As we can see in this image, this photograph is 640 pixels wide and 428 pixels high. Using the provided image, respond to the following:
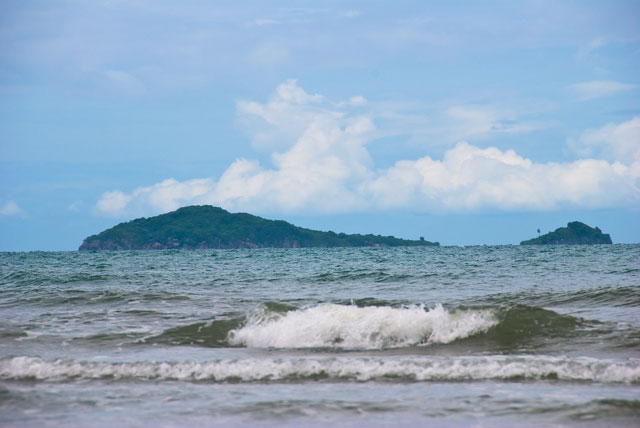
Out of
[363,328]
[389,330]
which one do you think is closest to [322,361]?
[363,328]

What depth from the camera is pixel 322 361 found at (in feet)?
38.6

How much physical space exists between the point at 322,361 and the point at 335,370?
1.75 ft

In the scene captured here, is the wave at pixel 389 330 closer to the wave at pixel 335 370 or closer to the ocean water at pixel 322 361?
the ocean water at pixel 322 361

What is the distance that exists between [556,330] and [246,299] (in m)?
12.6

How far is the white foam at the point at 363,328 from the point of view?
15180 mm

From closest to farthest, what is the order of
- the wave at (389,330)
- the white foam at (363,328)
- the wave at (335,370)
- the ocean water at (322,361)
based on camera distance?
the ocean water at (322,361) < the wave at (335,370) < the wave at (389,330) < the white foam at (363,328)

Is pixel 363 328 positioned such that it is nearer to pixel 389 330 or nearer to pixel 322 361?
pixel 389 330

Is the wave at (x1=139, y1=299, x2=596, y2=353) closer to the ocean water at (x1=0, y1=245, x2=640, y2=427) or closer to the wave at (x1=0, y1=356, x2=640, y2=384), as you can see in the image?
the ocean water at (x1=0, y1=245, x2=640, y2=427)

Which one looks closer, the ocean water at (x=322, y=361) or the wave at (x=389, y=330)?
the ocean water at (x=322, y=361)

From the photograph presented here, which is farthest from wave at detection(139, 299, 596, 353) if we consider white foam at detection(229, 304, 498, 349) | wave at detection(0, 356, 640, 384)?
wave at detection(0, 356, 640, 384)

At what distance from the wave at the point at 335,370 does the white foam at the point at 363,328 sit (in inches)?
123

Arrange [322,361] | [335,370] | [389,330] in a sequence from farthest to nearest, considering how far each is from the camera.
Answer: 1. [389,330]
2. [322,361]
3. [335,370]

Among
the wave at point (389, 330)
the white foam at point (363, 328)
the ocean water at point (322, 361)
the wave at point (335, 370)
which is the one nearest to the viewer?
the ocean water at point (322, 361)

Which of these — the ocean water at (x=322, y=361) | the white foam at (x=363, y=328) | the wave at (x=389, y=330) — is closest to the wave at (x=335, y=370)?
the ocean water at (x=322, y=361)
